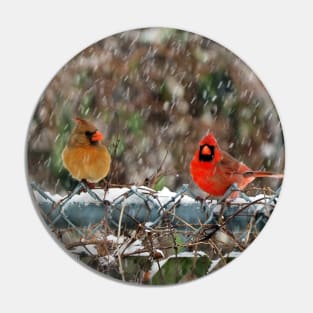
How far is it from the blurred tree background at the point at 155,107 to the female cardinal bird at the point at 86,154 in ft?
0.09

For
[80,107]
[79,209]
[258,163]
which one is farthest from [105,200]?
[258,163]

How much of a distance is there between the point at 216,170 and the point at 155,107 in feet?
1.13

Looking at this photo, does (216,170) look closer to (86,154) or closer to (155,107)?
(155,107)

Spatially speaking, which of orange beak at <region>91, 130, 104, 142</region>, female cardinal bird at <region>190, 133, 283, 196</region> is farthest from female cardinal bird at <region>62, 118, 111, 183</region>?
female cardinal bird at <region>190, 133, 283, 196</region>

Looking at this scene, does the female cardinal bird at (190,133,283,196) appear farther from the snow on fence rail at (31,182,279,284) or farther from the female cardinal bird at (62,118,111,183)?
the female cardinal bird at (62,118,111,183)

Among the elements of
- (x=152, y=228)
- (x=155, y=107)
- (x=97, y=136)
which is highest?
(x=155, y=107)

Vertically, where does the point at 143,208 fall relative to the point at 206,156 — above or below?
below

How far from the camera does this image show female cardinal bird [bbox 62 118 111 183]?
9.55 feet

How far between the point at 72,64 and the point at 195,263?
3.00 ft

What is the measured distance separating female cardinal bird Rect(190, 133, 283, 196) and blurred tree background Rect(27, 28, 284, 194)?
0.03 metres

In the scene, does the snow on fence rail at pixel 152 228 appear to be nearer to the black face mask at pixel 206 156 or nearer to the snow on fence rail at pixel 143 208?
the snow on fence rail at pixel 143 208

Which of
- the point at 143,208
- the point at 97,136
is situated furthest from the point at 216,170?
the point at 97,136

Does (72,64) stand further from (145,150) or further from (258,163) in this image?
(258,163)

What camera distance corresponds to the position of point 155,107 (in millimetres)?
2934
